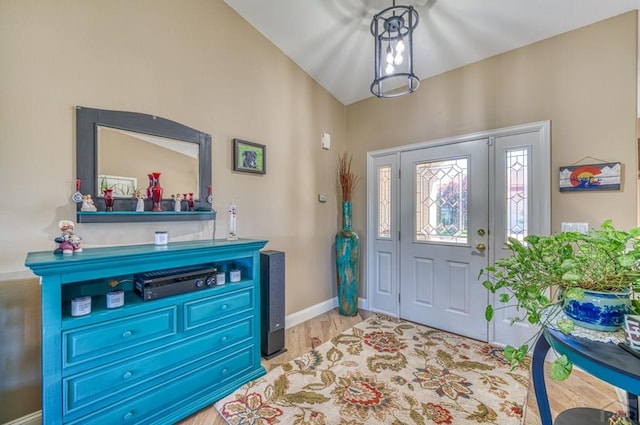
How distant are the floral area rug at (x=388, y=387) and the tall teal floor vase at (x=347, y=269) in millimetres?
672

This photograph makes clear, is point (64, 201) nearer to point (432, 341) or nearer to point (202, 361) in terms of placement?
point (202, 361)

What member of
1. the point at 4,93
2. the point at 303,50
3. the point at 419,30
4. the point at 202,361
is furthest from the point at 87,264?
the point at 419,30

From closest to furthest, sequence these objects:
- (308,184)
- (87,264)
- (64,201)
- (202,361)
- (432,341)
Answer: (87,264) → (64,201) → (202,361) → (432,341) → (308,184)

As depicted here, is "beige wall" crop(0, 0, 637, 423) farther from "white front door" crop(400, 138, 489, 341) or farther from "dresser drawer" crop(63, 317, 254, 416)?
"dresser drawer" crop(63, 317, 254, 416)

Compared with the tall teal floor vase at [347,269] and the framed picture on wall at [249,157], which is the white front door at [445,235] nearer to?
the tall teal floor vase at [347,269]

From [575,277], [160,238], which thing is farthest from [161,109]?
[575,277]

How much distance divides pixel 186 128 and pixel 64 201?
0.94 metres

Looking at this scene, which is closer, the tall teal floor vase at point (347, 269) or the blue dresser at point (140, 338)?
the blue dresser at point (140, 338)

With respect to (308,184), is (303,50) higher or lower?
higher

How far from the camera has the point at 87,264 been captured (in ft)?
4.71

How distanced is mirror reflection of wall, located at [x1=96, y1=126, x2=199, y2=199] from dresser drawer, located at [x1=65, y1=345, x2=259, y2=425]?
49.5 inches

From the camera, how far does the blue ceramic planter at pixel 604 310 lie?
3.43ft

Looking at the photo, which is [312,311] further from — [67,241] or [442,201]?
[67,241]

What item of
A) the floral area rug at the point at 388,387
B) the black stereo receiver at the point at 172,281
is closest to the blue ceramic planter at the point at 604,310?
the floral area rug at the point at 388,387
